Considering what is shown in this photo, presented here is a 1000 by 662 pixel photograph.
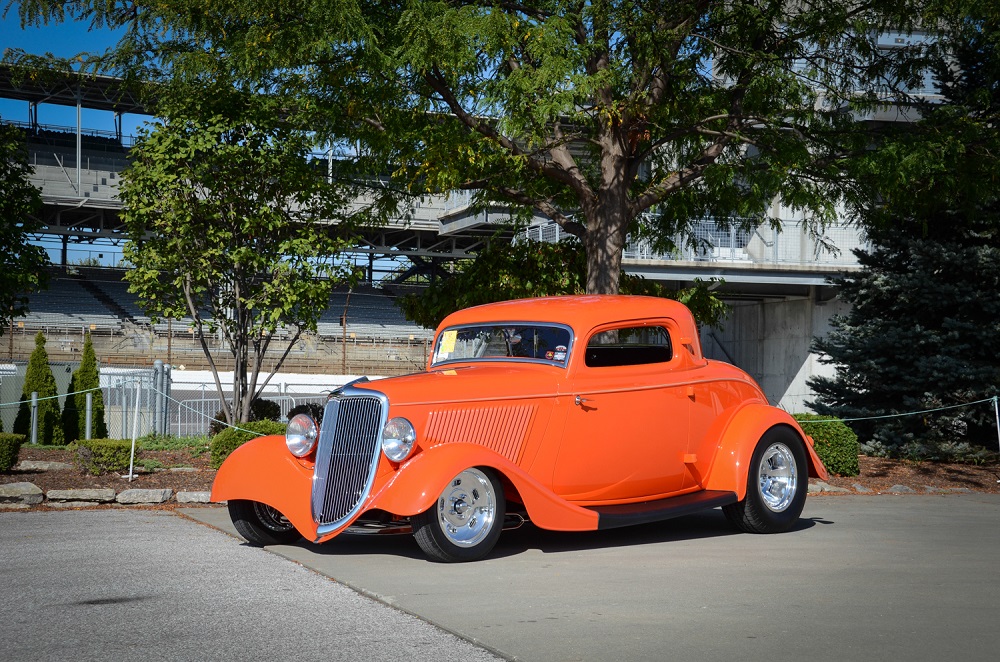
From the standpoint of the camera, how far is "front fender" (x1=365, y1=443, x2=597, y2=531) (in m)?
6.83

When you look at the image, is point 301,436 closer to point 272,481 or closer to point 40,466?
point 272,481

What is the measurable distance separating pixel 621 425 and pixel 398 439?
1862 millimetres

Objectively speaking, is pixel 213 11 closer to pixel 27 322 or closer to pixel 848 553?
pixel 848 553

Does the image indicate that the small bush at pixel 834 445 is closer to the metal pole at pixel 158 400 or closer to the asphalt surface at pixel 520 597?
the asphalt surface at pixel 520 597

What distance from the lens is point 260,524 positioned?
802 cm

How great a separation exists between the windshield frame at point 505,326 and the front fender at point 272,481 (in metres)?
1.67

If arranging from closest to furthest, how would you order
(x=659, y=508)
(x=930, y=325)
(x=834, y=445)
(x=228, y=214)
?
1. (x=659, y=508)
2. (x=834, y=445)
3. (x=228, y=214)
4. (x=930, y=325)

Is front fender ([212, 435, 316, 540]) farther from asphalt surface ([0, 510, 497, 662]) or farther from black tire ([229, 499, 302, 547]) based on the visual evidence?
asphalt surface ([0, 510, 497, 662])

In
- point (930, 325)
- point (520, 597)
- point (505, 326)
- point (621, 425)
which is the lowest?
point (520, 597)

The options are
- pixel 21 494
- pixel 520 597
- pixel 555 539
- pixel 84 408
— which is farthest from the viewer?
pixel 84 408

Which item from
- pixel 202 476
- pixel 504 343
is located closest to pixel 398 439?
pixel 504 343

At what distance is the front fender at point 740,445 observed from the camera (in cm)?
848

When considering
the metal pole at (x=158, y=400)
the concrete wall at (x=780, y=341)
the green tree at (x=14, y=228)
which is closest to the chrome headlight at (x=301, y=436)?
the green tree at (x=14, y=228)

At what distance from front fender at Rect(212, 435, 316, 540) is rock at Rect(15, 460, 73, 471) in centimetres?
703
